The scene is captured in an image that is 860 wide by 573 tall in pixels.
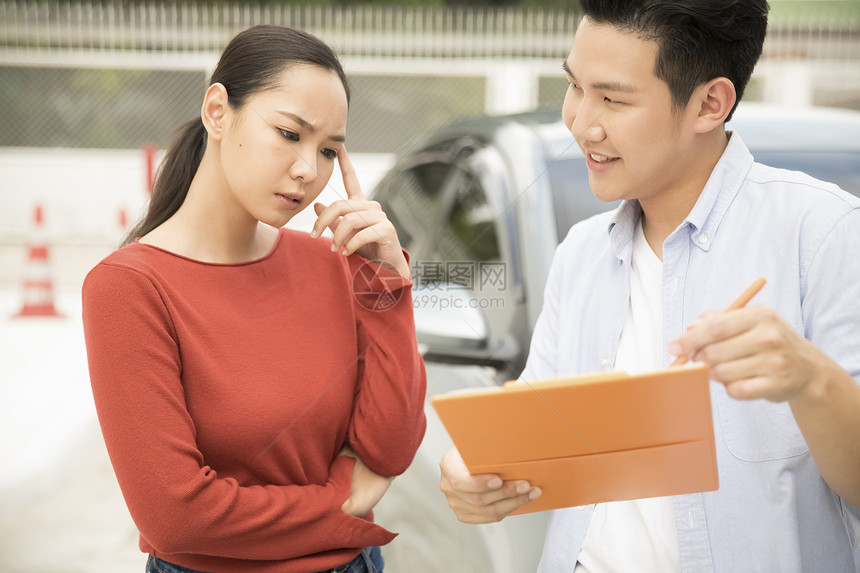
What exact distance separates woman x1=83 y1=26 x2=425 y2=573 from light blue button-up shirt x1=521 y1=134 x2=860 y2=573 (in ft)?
1.34

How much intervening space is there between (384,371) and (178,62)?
9857mm

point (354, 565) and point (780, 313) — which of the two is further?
point (354, 565)

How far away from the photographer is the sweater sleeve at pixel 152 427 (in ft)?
4.31

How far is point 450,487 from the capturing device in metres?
1.45

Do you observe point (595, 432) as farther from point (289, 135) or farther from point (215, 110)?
point (215, 110)

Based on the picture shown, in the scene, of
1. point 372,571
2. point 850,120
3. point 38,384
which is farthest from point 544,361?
point 38,384

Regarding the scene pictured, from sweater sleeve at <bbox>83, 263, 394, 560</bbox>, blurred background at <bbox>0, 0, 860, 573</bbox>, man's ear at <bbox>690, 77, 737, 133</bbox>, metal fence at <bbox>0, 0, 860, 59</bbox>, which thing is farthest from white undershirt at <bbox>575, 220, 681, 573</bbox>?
A: metal fence at <bbox>0, 0, 860, 59</bbox>

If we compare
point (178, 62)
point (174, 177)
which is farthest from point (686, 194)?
point (178, 62)

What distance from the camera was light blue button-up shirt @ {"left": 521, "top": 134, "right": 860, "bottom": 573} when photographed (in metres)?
1.33

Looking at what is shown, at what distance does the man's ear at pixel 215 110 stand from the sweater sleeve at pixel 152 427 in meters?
0.28

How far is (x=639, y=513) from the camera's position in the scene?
4.88 feet

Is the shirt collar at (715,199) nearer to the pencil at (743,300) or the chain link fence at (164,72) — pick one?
the pencil at (743,300)

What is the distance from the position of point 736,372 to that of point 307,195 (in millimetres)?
737

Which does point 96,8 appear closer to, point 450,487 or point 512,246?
point 512,246
